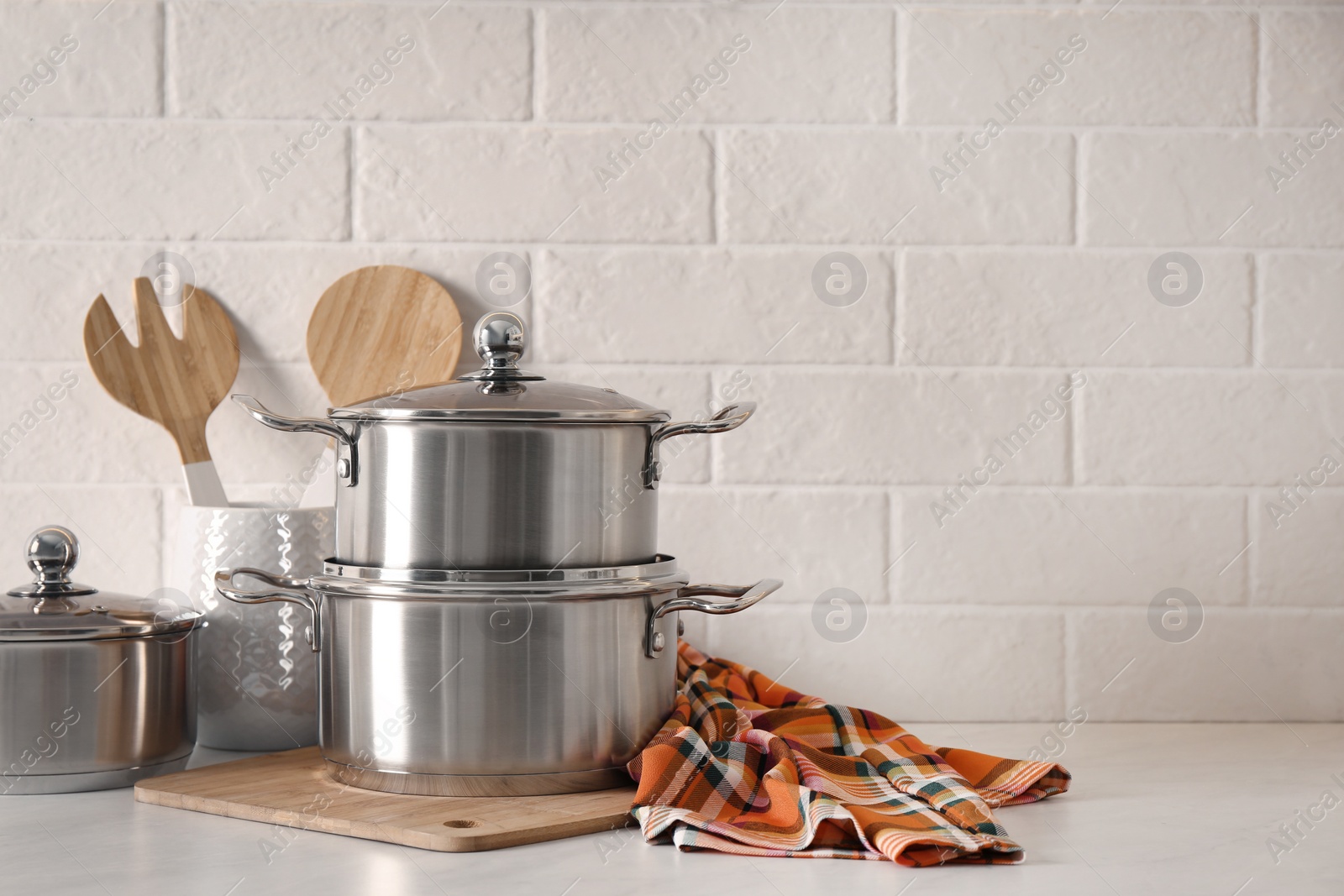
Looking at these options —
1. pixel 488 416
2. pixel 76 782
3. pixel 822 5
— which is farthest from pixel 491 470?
A: pixel 822 5

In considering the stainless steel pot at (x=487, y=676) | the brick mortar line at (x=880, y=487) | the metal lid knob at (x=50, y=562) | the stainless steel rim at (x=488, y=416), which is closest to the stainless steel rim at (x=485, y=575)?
the stainless steel pot at (x=487, y=676)

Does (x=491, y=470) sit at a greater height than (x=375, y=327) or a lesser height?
lesser

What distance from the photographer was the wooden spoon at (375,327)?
1222 mm

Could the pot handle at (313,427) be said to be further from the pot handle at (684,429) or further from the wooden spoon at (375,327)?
the wooden spoon at (375,327)

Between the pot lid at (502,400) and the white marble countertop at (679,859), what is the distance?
0.28 meters

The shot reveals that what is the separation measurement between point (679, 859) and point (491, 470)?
28 cm

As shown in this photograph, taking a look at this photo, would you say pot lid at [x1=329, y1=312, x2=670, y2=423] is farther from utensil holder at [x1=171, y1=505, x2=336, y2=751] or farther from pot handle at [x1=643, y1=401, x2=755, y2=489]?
utensil holder at [x1=171, y1=505, x2=336, y2=751]

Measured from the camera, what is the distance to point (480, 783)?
0.88 meters

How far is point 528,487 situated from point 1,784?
457mm

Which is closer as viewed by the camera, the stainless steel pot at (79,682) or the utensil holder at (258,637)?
the stainless steel pot at (79,682)

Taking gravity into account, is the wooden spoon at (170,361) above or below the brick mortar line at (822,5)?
below

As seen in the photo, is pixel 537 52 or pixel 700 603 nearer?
pixel 700 603

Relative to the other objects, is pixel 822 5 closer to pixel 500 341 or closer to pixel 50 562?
pixel 500 341

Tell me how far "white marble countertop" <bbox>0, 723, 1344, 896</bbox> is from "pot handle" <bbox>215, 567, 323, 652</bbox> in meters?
0.14
